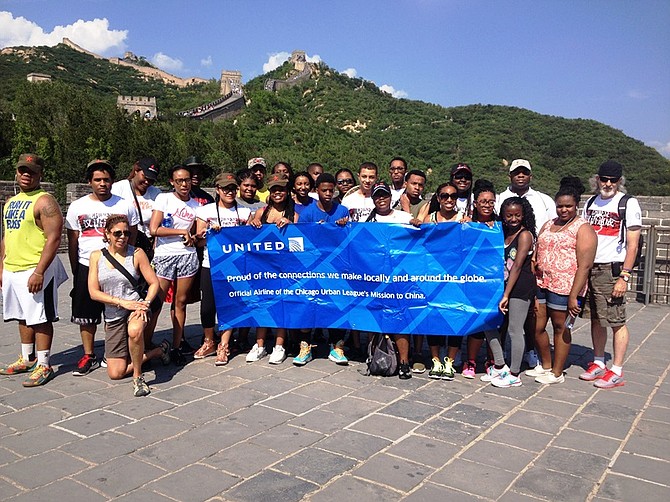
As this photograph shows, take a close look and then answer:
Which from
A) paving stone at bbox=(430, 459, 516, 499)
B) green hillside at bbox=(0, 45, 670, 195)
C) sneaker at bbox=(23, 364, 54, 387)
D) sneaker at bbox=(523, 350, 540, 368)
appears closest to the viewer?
paving stone at bbox=(430, 459, 516, 499)

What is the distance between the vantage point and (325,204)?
5.89m

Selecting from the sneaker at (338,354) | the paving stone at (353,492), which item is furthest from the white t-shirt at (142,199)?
the paving stone at (353,492)

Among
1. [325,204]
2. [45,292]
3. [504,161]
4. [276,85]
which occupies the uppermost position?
[276,85]

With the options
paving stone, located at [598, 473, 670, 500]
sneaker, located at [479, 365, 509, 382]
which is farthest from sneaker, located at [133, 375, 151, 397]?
paving stone, located at [598, 473, 670, 500]

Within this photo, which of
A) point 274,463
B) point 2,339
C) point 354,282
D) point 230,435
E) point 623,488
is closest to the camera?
point 623,488

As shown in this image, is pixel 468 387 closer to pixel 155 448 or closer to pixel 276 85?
pixel 155 448

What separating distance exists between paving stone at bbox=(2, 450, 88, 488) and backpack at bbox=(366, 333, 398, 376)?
271cm


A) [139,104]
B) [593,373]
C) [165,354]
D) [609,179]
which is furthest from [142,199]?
[139,104]

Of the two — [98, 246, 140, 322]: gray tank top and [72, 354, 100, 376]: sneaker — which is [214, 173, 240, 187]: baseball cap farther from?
[72, 354, 100, 376]: sneaker

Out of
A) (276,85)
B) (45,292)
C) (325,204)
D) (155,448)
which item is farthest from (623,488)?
(276,85)

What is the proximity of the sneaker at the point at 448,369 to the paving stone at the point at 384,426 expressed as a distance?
114cm

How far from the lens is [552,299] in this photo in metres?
5.18

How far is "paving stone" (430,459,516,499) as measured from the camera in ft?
10.8

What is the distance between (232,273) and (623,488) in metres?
3.96
